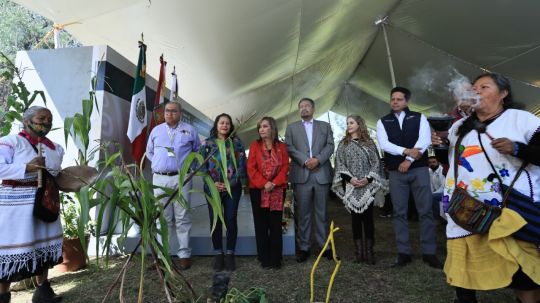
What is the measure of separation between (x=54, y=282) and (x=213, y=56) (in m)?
3.40

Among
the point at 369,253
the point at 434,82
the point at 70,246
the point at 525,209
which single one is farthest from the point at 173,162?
the point at 434,82

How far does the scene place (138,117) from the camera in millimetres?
3502

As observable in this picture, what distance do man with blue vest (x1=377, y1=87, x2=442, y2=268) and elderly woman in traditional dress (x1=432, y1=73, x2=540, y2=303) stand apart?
1.04m

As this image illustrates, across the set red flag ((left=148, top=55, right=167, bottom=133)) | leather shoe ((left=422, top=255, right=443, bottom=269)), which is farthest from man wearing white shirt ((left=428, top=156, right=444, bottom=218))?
red flag ((left=148, top=55, right=167, bottom=133))

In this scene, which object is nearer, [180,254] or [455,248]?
[455,248]

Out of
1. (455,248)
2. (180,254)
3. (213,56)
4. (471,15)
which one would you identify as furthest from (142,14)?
(471,15)

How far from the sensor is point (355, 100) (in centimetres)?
1122

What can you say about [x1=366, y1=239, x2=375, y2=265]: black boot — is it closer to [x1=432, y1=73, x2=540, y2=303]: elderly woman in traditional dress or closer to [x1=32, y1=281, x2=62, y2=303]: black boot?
[x1=432, y1=73, x2=540, y2=303]: elderly woman in traditional dress

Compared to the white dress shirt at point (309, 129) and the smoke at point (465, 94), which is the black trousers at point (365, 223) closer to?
the white dress shirt at point (309, 129)

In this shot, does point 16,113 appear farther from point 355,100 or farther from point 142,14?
point 355,100

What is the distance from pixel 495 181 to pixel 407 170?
4.04 feet

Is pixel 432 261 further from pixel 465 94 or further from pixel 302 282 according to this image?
pixel 465 94

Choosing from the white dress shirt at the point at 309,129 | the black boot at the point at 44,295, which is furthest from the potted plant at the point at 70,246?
the white dress shirt at the point at 309,129

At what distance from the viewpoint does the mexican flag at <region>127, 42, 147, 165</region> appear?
340 centimetres
